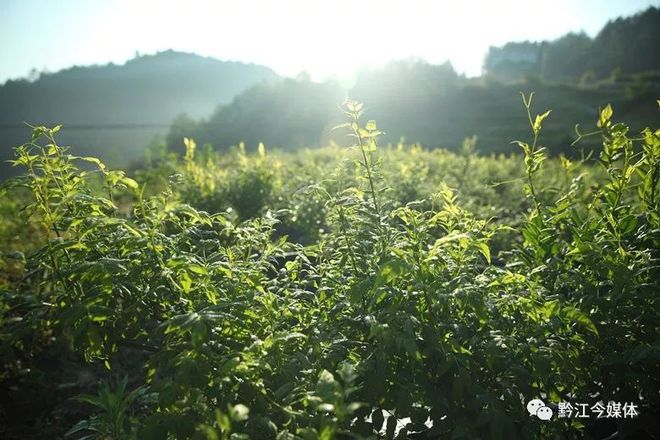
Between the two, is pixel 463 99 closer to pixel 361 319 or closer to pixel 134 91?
pixel 134 91

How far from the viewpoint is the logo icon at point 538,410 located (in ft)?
4.93

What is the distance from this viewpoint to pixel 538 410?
151 cm

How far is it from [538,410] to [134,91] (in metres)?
30.6

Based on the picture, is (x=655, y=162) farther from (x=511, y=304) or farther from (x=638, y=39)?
(x=638, y=39)

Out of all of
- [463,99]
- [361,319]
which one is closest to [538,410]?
[361,319]

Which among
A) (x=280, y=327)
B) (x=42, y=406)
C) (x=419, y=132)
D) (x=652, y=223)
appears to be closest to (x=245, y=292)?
(x=280, y=327)

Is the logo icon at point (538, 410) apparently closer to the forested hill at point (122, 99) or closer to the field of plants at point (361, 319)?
the field of plants at point (361, 319)

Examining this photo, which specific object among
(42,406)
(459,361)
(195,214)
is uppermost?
(195,214)

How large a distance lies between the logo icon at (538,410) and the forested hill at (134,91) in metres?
12.0

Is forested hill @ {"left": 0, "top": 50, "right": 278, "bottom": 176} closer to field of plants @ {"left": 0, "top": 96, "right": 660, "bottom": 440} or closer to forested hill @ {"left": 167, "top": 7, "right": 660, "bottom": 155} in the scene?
forested hill @ {"left": 167, "top": 7, "right": 660, "bottom": 155}

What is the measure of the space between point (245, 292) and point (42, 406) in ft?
8.06

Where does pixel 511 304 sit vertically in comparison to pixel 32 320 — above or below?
below

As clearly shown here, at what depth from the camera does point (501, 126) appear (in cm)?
4438

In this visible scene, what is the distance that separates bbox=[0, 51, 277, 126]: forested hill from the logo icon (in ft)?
39.5
